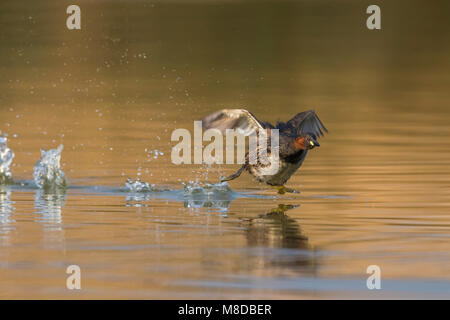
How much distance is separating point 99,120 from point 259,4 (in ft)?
56.0

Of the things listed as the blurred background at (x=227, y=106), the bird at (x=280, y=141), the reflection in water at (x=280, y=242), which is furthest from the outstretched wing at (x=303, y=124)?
the reflection in water at (x=280, y=242)

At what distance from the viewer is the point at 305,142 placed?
12547 millimetres

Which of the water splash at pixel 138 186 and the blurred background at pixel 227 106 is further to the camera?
the water splash at pixel 138 186

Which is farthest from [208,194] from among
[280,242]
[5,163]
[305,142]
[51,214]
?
[280,242]

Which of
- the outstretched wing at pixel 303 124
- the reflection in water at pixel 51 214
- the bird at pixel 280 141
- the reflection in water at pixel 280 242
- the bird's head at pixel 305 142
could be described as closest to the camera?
the reflection in water at pixel 280 242

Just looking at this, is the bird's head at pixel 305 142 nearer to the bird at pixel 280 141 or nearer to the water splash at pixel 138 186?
the bird at pixel 280 141

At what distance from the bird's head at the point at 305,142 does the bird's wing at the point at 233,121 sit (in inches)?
22.2

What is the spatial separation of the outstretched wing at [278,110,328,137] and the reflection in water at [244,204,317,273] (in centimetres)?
141

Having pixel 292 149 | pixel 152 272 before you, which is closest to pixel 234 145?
pixel 292 149

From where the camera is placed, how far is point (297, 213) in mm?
11641

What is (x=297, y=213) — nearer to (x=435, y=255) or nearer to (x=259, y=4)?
(x=435, y=255)

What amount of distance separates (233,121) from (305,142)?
103 centimetres

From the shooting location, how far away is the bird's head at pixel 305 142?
1250cm

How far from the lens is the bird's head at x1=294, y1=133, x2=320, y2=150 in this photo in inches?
492
